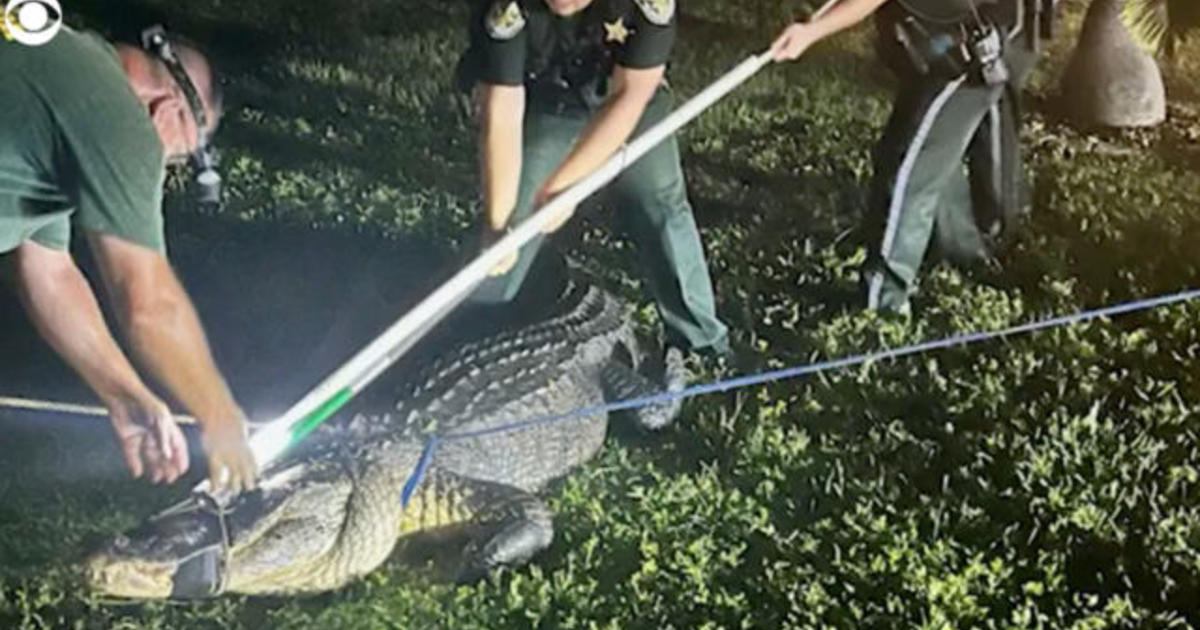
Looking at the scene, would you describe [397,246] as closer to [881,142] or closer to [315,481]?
[315,481]

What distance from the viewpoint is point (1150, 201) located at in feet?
7.45

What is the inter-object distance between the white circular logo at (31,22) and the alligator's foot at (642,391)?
78 centimetres

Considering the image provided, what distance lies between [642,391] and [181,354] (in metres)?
0.56

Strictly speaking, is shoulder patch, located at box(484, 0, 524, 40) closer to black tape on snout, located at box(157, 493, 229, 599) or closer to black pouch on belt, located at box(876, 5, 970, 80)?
black pouch on belt, located at box(876, 5, 970, 80)

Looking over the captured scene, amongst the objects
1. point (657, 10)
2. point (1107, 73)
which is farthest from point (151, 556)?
point (1107, 73)

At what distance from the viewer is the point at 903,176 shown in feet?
7.28

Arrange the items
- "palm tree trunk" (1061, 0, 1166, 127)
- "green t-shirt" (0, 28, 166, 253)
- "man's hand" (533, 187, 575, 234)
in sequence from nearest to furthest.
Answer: "green t-shirt" (0, 28, 166, 253) < "man's hand" (533, 187, 575, 234) < "palm tree trunk" (1061, 0, 1166, 127)

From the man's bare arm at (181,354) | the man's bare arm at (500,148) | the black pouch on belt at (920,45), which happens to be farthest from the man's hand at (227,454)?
the black pouch on belt at (920,45)

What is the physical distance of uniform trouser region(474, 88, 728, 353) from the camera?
2094 mm

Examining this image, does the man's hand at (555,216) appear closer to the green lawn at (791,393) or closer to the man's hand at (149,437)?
the green lawn at (791,393)

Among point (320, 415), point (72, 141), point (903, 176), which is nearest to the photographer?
point (72, 141)

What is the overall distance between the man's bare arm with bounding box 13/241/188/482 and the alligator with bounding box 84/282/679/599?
7cm

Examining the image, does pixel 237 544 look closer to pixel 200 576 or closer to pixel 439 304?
pixel 200 576

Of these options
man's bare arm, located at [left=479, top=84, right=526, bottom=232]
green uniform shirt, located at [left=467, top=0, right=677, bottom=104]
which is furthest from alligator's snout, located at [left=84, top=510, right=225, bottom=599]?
green uniform shirt, located at [left=467, top=0, right=677, bottom=104]
